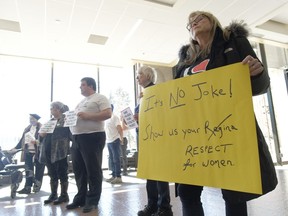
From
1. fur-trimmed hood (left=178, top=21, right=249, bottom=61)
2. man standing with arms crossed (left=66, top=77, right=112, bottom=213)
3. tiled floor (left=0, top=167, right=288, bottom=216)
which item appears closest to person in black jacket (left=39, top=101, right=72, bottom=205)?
tiled floor (left=0, top=167, right=288, bottom=216)

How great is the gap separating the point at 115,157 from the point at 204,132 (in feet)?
11.7

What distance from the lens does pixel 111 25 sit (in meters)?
4.87

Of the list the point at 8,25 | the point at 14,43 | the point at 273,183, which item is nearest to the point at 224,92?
the point at 273,183

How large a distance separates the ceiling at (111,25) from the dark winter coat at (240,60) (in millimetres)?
3305

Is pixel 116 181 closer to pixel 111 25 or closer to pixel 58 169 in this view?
pixel 58 169

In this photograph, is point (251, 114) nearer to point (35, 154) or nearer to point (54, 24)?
point (35, 154)

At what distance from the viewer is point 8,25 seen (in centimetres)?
480

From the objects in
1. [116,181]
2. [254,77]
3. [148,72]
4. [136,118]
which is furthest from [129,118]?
[116,181]

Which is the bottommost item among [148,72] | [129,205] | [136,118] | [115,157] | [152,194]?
[129,205]

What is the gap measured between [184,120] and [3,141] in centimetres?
595

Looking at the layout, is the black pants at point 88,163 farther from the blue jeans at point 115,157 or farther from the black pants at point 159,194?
the blue jeans at point 115,157

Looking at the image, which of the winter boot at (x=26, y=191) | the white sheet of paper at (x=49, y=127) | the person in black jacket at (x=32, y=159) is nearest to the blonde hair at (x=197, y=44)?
the white sheet of paper at (x=49, y=127)

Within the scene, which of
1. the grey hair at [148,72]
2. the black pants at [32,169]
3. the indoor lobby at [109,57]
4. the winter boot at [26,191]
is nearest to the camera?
the grey hair at [148,72]

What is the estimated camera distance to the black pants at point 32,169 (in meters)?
3.54
